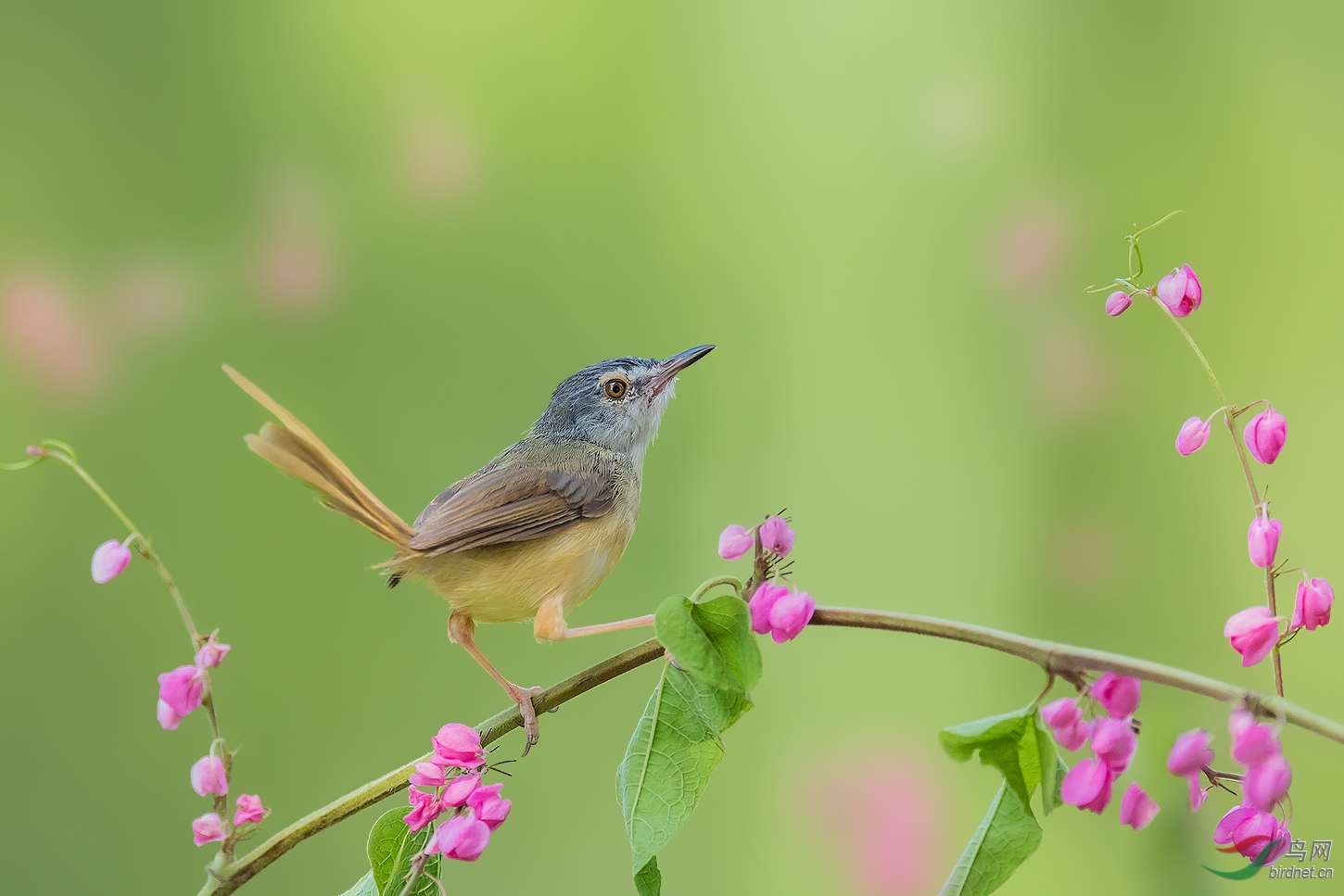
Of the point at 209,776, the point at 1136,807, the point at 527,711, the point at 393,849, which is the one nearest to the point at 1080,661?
the point at 1136,807

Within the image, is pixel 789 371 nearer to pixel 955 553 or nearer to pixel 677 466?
pixel 677 466

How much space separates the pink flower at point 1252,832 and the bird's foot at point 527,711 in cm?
46

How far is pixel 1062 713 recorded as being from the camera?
0.65 metres

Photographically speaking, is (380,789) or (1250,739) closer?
(1250,739)

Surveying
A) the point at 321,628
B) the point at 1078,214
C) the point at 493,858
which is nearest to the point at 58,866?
the point at 321,628

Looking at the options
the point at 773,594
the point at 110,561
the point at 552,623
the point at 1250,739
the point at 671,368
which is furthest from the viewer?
the point at 671,368

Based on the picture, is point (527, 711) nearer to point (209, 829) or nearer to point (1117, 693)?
point (209, 829)

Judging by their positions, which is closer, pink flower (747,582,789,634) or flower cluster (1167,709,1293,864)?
flower cluster (1167,709,1293,864)

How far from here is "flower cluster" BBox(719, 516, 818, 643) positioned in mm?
669

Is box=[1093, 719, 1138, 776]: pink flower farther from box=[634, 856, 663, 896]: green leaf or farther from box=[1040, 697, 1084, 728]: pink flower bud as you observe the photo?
box=[634, 856, 663, 896]: green leaf

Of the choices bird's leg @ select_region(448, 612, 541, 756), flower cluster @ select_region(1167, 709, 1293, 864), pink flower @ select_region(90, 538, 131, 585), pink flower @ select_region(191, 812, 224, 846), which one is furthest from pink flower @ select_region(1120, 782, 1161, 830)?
pink flower @ select_region(90, 538, 131, 585)

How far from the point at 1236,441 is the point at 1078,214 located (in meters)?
1.42

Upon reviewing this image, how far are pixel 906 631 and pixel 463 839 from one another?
12.7 inches

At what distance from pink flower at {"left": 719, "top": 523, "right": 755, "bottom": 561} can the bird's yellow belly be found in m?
0.27
